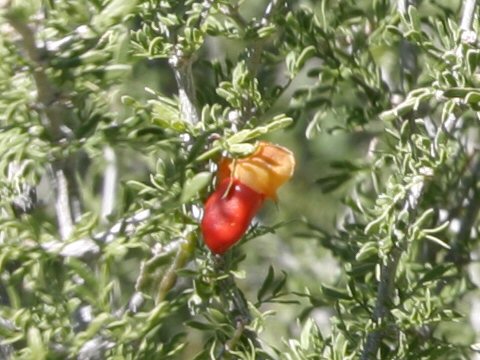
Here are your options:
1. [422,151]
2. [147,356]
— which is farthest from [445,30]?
[147,356]

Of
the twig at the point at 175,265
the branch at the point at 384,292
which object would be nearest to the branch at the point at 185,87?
the twig at the point at 175,265

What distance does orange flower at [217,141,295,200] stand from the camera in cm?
130

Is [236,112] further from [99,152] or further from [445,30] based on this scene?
[445,30]

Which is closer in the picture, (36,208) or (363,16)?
(36,208)

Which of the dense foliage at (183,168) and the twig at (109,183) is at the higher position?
the dense foliage at (183,168)

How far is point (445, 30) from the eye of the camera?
1.43 m

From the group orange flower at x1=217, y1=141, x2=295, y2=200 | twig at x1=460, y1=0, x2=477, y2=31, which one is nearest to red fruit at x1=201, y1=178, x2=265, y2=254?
orange flower at x1=217, y1=141, x2=295, y2=200

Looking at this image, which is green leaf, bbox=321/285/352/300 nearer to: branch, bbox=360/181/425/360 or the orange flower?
branch, bbox=360/181/425/360

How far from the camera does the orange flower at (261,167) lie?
4.27ft

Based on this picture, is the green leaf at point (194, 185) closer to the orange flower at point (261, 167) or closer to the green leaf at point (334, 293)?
the orange flower at point (261, 167)

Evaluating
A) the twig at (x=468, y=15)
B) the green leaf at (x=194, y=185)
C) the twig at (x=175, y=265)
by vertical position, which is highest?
the twig at (x=468, y=15)

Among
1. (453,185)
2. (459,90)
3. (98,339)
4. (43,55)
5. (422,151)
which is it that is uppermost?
(43,55)

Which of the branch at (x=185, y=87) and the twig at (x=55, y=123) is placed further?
the branch at (x=185, y=87)

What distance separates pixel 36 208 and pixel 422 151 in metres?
0.45
